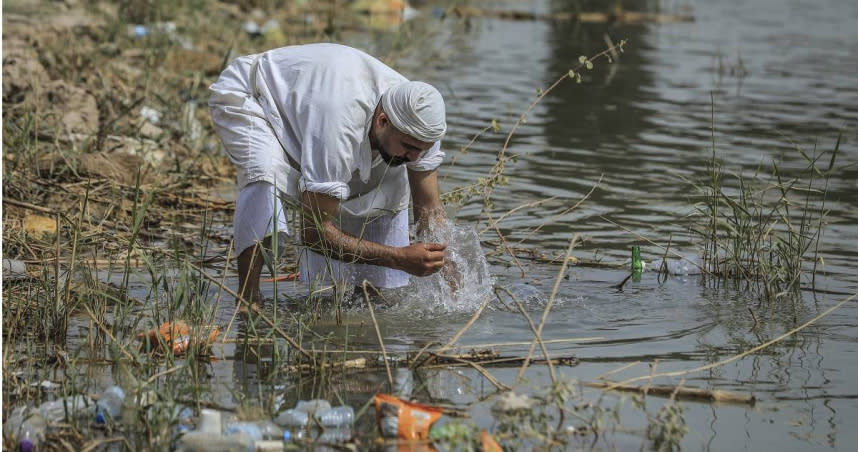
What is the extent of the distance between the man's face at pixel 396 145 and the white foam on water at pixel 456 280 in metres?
0.63

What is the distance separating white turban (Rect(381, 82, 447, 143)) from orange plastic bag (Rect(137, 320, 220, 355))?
101 centimetres

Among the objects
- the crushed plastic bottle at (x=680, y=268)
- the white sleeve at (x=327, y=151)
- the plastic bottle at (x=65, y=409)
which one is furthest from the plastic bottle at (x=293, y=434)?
the crushed plastic bottle at (x=680, y=268)

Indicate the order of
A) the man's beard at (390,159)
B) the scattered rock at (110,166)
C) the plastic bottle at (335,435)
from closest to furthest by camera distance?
the plastic bottle at (335,435), the man's beard at (390,159), the scattered rock at (110,166)

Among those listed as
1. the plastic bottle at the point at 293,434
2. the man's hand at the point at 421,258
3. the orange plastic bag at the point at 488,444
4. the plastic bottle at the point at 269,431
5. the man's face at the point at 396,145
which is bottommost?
the plastic bottle at the point at 293,434

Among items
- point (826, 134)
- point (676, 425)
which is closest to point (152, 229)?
point (676, 425)

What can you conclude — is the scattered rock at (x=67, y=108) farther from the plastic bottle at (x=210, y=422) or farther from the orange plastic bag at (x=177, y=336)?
the plastic bottle at (x=210, y=422)

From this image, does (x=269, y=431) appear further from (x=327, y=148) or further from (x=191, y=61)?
(x=191, y=61)

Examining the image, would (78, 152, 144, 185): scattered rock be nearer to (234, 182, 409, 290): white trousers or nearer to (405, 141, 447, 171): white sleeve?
(234, 182, 409, 290): white trousers

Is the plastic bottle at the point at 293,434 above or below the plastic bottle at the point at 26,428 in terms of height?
below

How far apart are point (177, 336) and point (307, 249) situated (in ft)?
2.93

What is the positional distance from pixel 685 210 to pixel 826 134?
304 centimetres

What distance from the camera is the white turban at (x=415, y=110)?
4301 millimetres

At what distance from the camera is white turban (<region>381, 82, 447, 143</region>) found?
4.30m

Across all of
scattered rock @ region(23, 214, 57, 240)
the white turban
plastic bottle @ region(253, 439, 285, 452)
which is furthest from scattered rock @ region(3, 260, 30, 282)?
plastic bottle @ region(253, 439, 285, 452)
